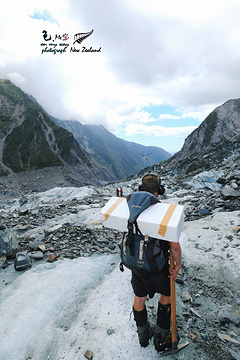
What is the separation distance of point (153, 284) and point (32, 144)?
395 feet

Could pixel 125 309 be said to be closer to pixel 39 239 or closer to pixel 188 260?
pixel 188 260

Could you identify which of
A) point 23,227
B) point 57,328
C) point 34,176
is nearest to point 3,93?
point 34,176

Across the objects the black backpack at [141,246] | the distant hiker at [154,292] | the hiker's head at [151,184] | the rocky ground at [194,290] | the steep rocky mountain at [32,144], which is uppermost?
the steep rocky mountain at [32,144]

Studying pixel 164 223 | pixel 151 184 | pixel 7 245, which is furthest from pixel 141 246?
pixel 7 245

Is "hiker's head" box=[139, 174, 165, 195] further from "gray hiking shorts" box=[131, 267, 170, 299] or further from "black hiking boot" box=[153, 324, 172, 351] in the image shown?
"black hiking boot" box=[153, 324, 172, 351]

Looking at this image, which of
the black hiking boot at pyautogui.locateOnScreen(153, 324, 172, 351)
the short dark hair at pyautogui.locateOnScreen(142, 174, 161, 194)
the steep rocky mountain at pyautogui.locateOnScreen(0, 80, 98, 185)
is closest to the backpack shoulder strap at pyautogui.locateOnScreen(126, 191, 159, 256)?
the short dark hair at pyautogui.locateOnScreen(142, 174, 161, 194)

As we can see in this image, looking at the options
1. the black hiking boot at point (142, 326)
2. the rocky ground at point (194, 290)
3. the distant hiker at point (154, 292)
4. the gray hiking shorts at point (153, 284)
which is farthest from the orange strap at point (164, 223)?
the rocky ground at point (194, 290)

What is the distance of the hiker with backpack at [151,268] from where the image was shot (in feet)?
9.23

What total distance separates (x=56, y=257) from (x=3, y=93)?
16264cm

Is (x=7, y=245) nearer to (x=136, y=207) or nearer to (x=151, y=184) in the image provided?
(x=136, y=207)

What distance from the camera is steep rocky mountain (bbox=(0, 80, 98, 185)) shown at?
320 ft

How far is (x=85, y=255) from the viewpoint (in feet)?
24.0

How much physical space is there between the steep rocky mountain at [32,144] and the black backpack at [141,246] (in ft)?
314

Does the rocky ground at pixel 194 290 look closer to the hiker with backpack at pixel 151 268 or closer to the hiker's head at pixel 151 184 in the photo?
the hiker with backpack at pixel 151 268
